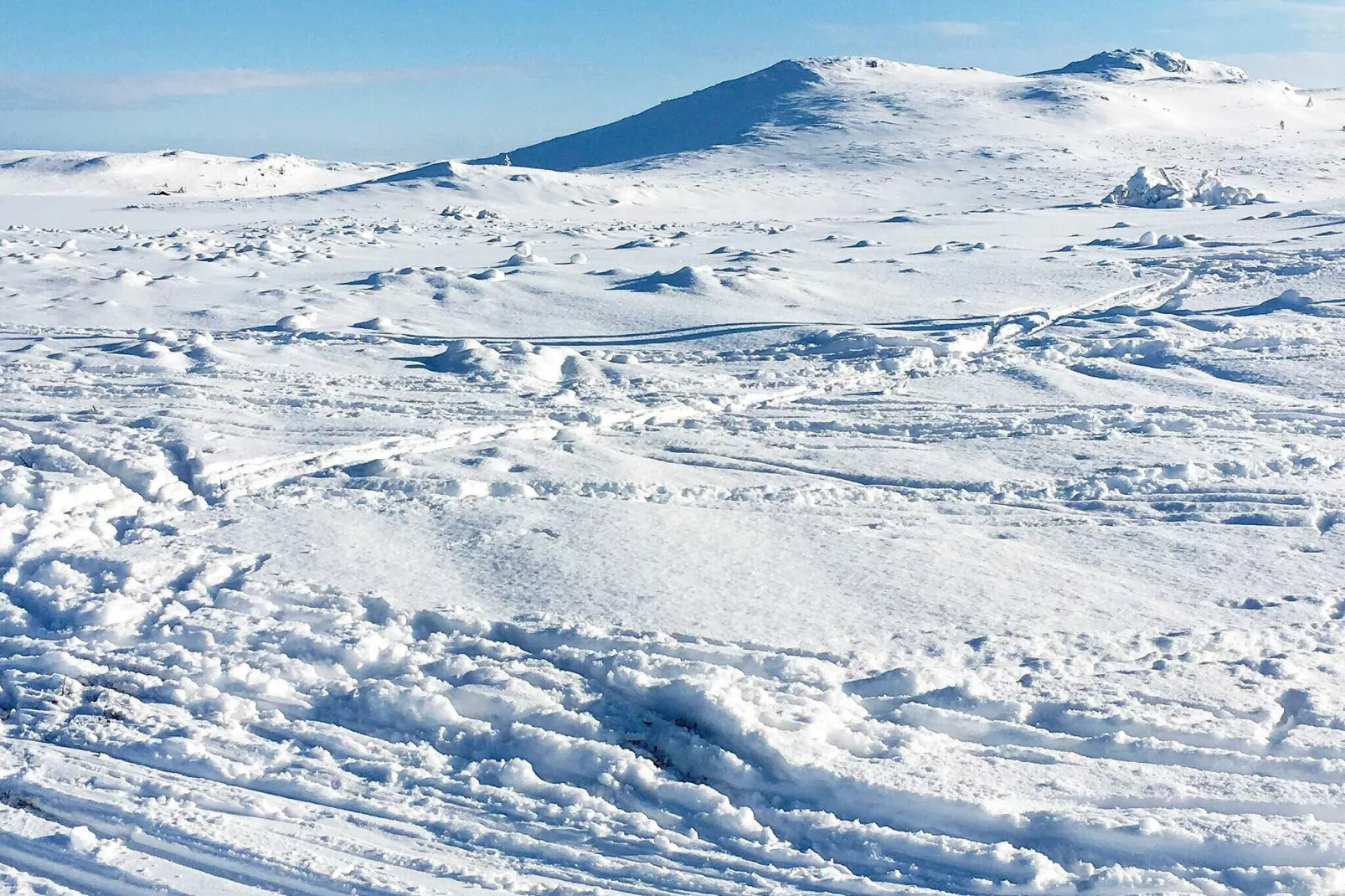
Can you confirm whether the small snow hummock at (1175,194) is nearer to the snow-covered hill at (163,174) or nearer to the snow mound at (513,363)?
the snow mound at (513,363)

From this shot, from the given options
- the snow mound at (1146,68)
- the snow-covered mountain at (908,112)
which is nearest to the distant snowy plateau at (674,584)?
the snow-covered mountain at (908,112)

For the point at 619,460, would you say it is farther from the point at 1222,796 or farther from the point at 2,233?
the point at 2,233

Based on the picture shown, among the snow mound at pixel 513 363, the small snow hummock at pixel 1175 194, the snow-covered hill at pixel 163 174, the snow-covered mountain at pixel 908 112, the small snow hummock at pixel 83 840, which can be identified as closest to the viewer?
the small snow hummock at pixel 83 840

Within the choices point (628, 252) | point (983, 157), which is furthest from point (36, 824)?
point (983, 157)

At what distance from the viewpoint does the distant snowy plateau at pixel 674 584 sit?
3.10 metres

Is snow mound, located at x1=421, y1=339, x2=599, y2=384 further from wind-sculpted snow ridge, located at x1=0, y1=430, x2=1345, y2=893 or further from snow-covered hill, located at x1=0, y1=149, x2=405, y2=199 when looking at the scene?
snow-covered hill, located at x1=0, y1=149, x2=405, y2=199

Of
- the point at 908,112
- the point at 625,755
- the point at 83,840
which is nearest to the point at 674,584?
the point at 625,755

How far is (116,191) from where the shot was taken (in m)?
32.7

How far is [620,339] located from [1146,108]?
38.3m

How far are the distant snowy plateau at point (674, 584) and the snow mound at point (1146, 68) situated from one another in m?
44.6

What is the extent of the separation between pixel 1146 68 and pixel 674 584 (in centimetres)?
5581

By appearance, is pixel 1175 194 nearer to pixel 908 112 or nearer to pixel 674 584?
pixel 674 584

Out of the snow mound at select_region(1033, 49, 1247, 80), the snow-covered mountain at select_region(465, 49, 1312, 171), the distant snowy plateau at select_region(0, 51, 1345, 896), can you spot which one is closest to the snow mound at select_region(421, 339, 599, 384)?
the distant snowy plateau at select_region(0, 51, 1345, 896)

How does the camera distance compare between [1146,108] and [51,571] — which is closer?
[51,571]
